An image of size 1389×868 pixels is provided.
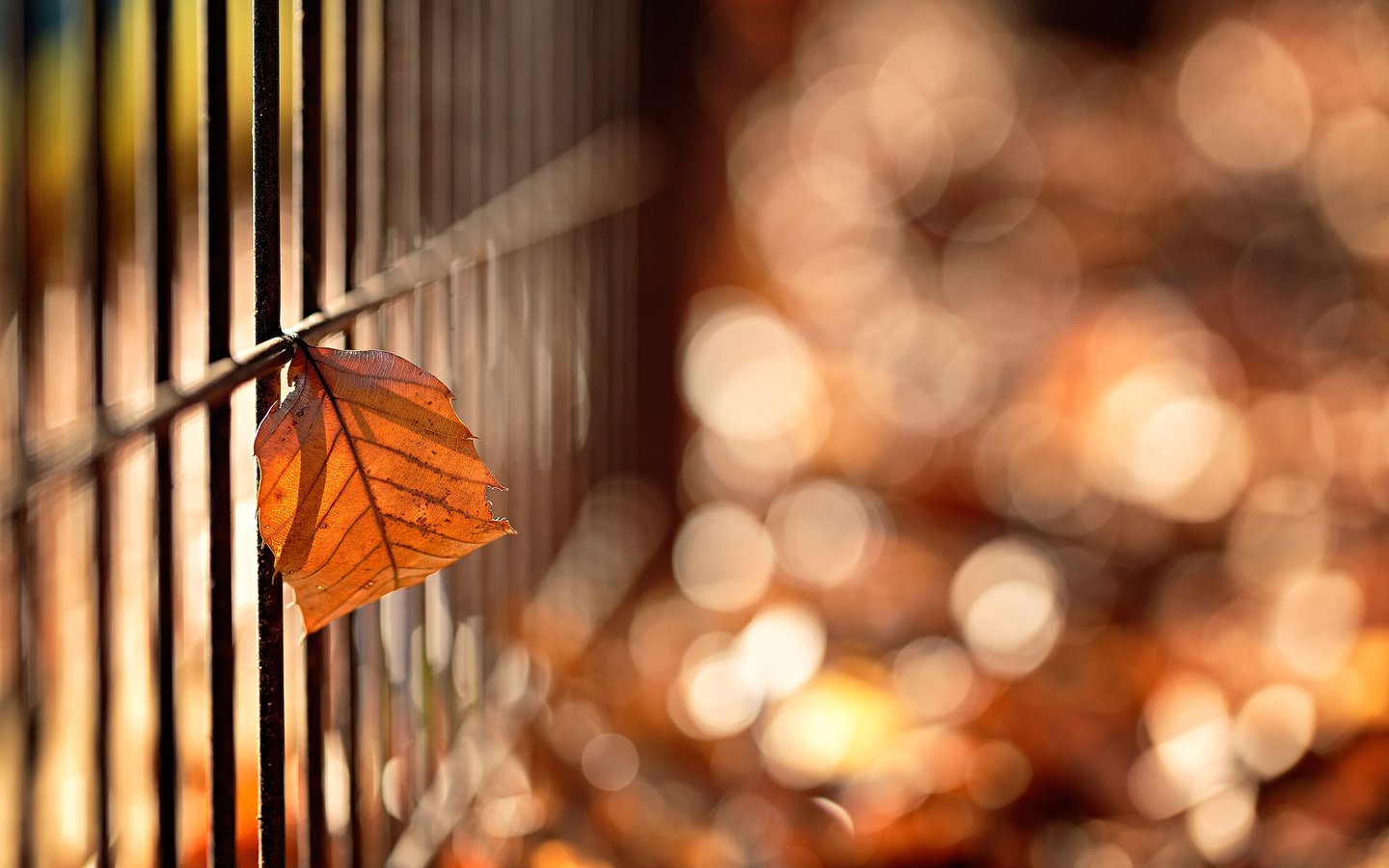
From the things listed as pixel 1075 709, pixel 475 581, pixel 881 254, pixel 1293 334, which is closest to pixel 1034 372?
pixel 881 254

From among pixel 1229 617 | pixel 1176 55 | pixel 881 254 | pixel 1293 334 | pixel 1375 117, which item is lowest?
pixel 1229 617

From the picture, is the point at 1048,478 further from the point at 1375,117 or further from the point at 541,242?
the point at 541,242

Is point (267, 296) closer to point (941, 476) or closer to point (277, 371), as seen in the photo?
point (277, 371)

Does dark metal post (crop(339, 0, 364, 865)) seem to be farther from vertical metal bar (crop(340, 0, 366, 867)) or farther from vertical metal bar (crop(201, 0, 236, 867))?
vertical metal bar (crop(201, 0, 236, 867))

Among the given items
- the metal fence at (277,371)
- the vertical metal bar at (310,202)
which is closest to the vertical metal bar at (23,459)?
the metal fence at (277,371)

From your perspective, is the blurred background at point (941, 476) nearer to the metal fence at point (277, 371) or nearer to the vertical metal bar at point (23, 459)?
the metal fence at point (277, 371)

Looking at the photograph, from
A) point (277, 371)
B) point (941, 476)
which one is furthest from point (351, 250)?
point (941, 476)

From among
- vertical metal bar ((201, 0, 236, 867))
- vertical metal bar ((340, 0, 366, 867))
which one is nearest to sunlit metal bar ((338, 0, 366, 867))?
vertical metal bar ((340, 0, 366, 867))
